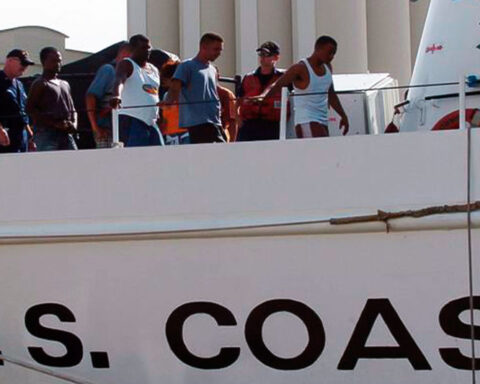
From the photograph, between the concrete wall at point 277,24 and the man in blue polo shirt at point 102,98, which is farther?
the concrete wall at point 277,24

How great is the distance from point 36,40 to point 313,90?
12.4 m

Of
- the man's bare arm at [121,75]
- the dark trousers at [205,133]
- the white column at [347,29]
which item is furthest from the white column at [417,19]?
the dark trousers at [205,133]

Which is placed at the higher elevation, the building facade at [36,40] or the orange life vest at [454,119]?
the building facade at [36,40]

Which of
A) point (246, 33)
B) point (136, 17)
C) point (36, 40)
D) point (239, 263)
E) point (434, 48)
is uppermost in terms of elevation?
point (136, 17)

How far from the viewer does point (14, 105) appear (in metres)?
6.20

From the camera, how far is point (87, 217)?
200 inches

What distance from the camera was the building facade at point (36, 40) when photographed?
17125mm

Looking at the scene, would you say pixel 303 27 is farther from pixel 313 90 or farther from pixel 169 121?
pixel 313 90

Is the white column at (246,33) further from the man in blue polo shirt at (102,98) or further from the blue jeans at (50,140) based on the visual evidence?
the blue jeans at (50,140)

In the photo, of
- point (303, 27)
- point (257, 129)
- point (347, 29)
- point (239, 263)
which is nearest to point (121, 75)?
point (257, 129)

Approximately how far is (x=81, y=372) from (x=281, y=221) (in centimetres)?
128

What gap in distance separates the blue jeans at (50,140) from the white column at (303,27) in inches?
649

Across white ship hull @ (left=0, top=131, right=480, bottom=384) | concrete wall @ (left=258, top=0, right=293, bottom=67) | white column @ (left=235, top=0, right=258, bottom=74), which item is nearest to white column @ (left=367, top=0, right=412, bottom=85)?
concrete wall @ (left=258, top=0, right=293, bottom=67)

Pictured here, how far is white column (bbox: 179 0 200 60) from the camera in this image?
2275cm
